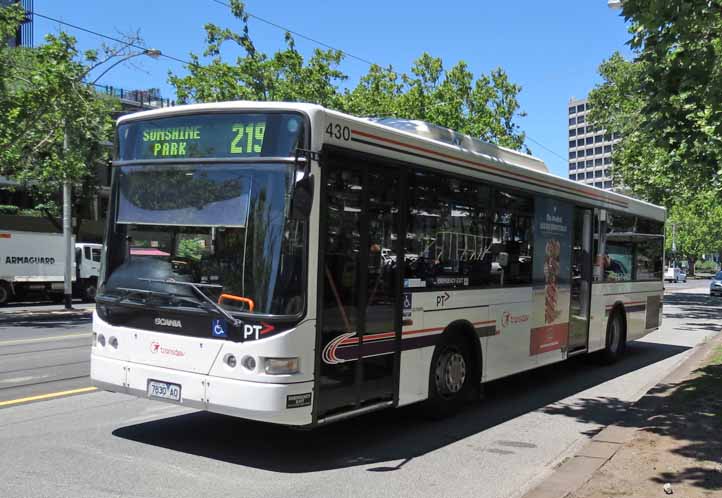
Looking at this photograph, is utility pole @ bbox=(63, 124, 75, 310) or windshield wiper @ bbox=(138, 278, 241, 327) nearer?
windshield wiper @ bbox=(138, 278, 241, 327)

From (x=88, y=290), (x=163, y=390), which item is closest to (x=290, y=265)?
(x=163, y=390)

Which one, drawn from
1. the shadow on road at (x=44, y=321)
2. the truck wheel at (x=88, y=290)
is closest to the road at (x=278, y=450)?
the shadow on road at (x=44, y=321)

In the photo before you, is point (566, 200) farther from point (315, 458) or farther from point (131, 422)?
point (131, 422)

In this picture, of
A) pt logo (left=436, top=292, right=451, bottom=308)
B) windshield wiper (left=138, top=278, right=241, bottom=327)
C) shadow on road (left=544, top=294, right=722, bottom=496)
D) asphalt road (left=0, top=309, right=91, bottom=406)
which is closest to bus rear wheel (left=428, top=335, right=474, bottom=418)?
pt logo (left=436, top=292, right=451, bottom=308)

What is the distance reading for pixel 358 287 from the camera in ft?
20.3

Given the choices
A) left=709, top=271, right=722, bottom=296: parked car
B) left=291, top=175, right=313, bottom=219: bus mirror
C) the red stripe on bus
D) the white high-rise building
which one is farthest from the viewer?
the white high-rise building

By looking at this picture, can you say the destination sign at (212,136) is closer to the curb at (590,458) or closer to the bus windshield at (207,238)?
the bus windshield at (207,238)

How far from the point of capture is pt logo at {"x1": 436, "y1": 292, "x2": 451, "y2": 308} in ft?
23.9

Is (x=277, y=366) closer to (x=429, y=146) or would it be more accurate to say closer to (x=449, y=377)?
(x=449, y=377)

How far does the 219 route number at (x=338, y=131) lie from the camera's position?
582cm

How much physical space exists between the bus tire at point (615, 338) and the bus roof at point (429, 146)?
6.68 feet

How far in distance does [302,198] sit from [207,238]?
37.2 inches

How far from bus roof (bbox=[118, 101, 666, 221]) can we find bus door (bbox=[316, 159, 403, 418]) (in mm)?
247

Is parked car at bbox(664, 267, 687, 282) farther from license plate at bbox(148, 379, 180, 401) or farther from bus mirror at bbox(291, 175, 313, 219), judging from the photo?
license plate at bbox(148, 379, 180, 401)
